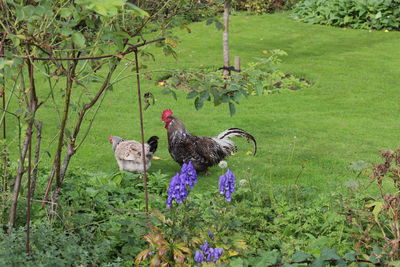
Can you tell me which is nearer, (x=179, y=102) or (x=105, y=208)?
(x=105, y=208)

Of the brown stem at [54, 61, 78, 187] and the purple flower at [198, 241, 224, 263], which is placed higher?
the brown stem at [54, 61, 78, 187]

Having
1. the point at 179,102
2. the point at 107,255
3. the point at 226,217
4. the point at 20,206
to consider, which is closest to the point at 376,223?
the point at 226,217

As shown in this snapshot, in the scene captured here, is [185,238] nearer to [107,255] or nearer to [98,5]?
[107,255]

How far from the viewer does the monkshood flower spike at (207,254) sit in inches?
156

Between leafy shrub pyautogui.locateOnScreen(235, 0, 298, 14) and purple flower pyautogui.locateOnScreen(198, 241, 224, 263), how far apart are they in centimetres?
1712

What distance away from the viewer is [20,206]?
518 cm

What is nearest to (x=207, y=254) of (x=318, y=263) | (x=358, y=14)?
(x=318, y=263)

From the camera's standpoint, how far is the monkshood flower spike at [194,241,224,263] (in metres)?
3.96

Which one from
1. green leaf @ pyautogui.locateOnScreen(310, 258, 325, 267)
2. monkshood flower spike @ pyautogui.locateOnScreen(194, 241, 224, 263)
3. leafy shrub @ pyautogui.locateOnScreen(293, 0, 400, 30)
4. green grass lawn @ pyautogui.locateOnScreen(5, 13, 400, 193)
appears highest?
leafy shrub @ pyautogui.locateOnScreen(293, 0, 400, 30)

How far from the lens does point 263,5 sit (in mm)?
21125

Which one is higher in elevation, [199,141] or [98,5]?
[98,5]

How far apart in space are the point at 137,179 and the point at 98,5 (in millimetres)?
4702

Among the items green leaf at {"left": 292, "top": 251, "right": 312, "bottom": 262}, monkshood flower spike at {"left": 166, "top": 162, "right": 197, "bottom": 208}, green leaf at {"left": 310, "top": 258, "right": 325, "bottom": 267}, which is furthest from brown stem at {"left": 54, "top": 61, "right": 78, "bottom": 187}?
green leaf at {"left": 310, "top": 258, "right": 325, "bottom": 267}

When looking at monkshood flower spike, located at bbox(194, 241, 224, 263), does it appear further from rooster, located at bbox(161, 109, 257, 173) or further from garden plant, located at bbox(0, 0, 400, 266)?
rooster, located at bbox(161, 109, 257, 173)
